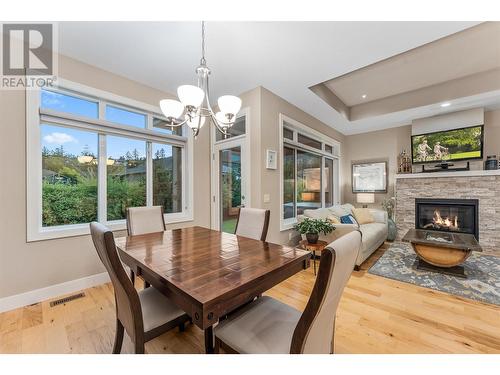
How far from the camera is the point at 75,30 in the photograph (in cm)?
197

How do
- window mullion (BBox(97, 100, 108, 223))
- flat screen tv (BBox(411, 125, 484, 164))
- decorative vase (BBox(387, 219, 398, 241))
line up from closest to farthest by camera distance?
window mullion (BBox(97, 100, 108, 223)) → flat screen tv (BBox(411, 125, 484, 164)) → decorative vase (BBox(387, 219, 398, 241))

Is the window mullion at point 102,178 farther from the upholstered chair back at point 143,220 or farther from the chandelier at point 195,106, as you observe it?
the chandelier at point 195,106

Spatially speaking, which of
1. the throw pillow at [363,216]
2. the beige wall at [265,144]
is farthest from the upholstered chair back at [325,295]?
the throw pillow at [363,216]

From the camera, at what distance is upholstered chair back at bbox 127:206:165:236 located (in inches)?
87.7

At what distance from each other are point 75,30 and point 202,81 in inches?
52.8

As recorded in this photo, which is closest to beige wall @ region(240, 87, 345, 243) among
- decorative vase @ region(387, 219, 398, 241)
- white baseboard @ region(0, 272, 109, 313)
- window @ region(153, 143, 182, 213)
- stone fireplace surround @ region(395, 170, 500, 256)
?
window @ region(153, 143, 182, 213)

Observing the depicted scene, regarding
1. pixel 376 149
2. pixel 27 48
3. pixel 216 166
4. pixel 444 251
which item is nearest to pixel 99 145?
pixel 27 48

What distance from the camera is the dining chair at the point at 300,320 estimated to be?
76 cm

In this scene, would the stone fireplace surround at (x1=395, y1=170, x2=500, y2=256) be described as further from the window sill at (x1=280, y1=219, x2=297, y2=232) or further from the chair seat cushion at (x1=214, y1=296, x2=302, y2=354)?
the chair seat cushion at (x1=214, y1=296, x2=302, y2=354)

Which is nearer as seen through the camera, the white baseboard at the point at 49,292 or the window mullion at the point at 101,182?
the white baseboard at the point at 49,292

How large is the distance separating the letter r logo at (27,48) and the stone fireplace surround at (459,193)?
599 centimetres

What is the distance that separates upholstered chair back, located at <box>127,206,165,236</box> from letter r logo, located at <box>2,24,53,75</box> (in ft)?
5.70

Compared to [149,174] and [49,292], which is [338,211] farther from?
[49,292]

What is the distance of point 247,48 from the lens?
7.34 ft
